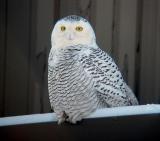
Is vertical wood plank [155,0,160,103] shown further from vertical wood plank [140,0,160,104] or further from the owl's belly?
the owl's belly

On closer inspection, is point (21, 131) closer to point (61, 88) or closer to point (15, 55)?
point (61, 88)

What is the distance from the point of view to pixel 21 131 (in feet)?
6.53

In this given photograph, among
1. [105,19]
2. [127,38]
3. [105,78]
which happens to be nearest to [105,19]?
[105,19]

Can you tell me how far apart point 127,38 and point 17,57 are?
0.54 metres

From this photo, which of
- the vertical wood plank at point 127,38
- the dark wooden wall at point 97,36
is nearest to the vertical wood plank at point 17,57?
the dark wooden wall at point 97,36

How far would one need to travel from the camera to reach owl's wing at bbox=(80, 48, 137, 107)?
2283mm

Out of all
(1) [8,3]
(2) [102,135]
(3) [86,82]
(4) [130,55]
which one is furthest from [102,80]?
(1) [8,3]

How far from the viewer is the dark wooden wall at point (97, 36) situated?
2.87m

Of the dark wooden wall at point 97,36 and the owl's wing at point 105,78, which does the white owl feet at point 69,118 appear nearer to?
the owl's wing at point 105,78

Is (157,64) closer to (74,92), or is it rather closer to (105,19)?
(105,19)

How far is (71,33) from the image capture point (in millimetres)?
2410

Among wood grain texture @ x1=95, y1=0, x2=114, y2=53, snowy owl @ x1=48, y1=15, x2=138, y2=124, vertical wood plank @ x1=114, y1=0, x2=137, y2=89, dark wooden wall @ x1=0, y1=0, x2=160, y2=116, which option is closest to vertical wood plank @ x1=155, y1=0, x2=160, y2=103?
dark wooden wall @ x1=0, y1=0, x2=160, y2=116

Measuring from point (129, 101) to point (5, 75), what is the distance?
74 cm

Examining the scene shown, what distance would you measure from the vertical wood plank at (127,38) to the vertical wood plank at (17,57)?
0.45m
